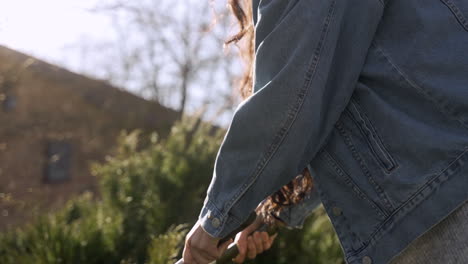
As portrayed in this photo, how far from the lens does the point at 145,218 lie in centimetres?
397

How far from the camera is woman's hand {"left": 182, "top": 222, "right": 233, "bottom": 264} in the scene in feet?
4.70

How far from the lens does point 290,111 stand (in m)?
1.32

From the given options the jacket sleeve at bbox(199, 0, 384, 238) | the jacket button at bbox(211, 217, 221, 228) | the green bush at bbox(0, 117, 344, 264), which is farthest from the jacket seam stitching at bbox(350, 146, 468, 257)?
the green bush at bbox(0, 117, 344, 264)

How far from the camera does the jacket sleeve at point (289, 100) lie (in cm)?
133

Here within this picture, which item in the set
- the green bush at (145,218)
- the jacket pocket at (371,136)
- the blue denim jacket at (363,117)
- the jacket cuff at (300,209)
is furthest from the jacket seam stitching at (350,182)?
the green bush at (145,218)

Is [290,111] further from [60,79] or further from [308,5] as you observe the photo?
[60,79]

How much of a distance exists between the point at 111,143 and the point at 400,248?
1199cm

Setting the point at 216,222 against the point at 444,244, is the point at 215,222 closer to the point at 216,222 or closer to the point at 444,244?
the point at 216,222

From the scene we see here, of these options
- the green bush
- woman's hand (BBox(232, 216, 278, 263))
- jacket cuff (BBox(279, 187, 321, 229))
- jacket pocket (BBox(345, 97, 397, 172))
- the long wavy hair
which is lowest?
the green bush

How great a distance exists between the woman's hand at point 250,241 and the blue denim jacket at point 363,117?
46cm

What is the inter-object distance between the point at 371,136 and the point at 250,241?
2.40 feet

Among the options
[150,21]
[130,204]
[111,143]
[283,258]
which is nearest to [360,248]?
[283,258]

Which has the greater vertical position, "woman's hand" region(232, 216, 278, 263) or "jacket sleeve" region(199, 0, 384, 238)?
"jacket sleeve" region(199, 0, 384, 238)

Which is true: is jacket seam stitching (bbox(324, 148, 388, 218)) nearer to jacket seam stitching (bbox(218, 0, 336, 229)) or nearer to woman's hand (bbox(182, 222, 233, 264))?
jacket seam stitching (bbox(218, 0, 336, 229))
